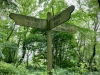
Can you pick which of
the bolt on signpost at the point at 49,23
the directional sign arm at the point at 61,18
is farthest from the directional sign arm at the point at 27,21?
the directional sign arm at the point at 61,18

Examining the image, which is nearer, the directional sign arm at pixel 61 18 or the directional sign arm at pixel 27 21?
the directional sign arm at pixel 61 18

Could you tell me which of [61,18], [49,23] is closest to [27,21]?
[49,23]

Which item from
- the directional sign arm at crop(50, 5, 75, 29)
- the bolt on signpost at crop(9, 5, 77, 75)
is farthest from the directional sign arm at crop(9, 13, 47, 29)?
the directional sign arm at crop(50, 5, 75, 29)

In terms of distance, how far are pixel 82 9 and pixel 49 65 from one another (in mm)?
Answer: 8416

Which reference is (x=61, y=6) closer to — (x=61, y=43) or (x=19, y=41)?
(x=61, y=43)

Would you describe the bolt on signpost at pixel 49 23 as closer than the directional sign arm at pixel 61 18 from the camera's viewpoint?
No

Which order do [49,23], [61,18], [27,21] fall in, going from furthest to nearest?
1. [49,23]
2. [27,21]
3. [61,18]

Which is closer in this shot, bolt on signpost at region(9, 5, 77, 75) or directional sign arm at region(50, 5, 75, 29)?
directional sign arm at region(50, 5, 75, 29)

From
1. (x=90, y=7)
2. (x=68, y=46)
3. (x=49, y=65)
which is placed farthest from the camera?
(x=68, y=46)

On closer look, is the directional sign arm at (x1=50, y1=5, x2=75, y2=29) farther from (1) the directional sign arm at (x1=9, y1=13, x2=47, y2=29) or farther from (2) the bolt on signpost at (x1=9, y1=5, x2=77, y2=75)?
(1) the directional sign arm at (x1=9, y1=13, x2=47, y2=29)

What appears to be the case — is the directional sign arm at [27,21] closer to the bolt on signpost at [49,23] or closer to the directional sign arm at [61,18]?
the bolt on signpost at [49,23]

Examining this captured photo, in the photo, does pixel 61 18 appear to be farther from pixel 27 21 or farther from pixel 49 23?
pixel 27 21

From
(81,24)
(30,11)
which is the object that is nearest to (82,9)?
(81,24)

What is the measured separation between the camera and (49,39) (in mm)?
3096
